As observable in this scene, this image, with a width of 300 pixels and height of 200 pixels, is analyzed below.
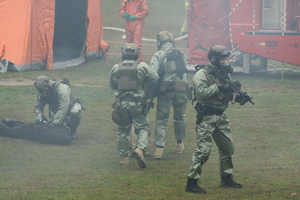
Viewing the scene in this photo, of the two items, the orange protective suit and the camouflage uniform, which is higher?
the orange protective suit

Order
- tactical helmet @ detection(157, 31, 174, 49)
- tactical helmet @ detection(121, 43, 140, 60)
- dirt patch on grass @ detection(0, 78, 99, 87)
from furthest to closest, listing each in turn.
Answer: dirt patch on grass @ detection(0, 78, 99, 87) < tactical helmet @ detection(157, 31, 174, 49) < tactical helmet @ detection(121, 43, 140, 60)

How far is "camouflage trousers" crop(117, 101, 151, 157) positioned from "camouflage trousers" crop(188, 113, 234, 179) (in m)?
1.55

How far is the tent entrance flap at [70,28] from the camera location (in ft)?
63.1

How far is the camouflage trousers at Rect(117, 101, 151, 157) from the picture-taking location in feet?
27.4

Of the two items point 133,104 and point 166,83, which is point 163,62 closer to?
point 166,83

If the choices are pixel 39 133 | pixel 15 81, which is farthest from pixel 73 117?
pixel 15 81

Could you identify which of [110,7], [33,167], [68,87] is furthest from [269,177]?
[110,7]

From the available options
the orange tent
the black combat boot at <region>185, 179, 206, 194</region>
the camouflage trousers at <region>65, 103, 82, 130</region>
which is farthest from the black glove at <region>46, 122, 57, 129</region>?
the orange tent

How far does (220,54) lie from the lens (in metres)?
7.01

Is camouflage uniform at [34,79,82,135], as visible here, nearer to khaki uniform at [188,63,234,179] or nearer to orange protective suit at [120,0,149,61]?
khaki uniform at [188,63,234,179]

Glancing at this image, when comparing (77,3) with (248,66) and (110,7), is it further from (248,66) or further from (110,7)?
(110,7)

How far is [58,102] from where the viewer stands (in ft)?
32.9

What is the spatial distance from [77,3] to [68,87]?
31.5 ft

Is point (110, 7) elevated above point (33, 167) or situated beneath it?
elevated above
